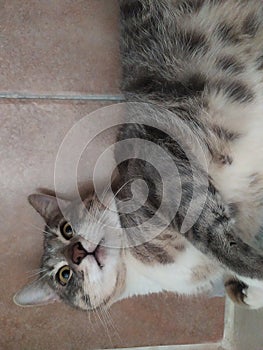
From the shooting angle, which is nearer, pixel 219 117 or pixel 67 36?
pixel 219 117

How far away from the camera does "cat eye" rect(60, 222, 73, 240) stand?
5.45 ft

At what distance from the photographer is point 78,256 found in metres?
1.53

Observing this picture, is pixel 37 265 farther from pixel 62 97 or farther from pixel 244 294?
pixel 244 294

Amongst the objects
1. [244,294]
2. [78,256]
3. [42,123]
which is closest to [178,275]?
[244,294]

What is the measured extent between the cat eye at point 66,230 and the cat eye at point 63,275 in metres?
0.10

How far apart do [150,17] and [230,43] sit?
11.6 inches

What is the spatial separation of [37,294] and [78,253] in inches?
10.5

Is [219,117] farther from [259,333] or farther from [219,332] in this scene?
[219,332]

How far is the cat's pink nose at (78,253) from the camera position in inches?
60.1

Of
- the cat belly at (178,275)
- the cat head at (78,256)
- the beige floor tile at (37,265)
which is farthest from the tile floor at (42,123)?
the cat belly at (178,275)

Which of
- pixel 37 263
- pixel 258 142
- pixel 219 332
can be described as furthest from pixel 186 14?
pixel 219 332

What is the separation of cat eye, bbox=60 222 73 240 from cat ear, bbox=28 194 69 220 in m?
0.08

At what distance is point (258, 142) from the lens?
4.68ft

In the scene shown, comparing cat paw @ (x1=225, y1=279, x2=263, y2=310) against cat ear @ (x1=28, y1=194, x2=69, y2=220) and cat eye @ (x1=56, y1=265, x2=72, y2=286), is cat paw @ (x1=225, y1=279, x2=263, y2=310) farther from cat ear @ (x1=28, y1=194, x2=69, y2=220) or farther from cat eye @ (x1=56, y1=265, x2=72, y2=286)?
cat ear @ (x1=28, y1=194, x2=69, y2=220)
